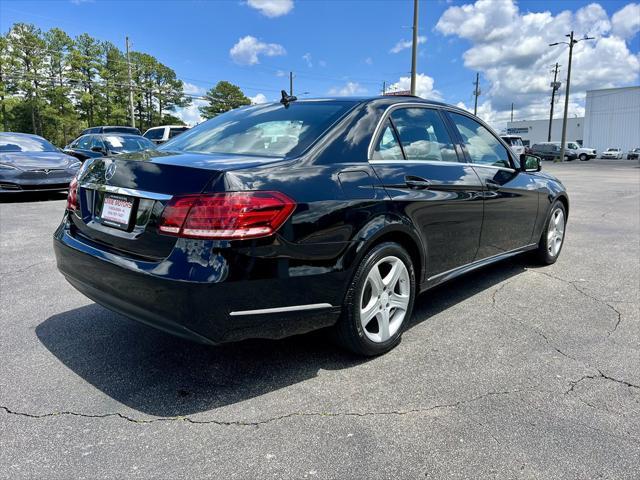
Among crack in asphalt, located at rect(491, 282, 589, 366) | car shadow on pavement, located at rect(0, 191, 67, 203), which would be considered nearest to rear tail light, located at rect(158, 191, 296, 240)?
crack in asphalt, located at rect(491, 282, 589, 366)

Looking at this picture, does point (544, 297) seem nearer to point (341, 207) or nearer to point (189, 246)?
point (341, 207)

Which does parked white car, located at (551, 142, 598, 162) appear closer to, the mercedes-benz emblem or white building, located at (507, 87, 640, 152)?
white building, located at (507, 87, 640, 152)

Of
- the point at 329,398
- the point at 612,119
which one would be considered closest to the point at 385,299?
the point at 329,398

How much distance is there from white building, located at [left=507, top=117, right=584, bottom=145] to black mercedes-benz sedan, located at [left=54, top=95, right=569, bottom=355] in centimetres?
8183

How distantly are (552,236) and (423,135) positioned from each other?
270 centimetres

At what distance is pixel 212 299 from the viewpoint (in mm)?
2279

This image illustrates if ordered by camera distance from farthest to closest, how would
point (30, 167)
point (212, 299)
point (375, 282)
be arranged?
1. point (30, 167)
2. point (375, 282)
3. point (212, 299)

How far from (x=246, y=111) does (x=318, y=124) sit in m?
0.91

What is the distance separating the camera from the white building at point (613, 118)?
202 ft

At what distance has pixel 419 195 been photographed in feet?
10.5

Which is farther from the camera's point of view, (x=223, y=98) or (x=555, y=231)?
(x=223, y=98)

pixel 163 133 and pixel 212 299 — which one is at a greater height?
pixel 163 133

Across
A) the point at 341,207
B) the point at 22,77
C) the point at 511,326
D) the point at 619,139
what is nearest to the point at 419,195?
the point at 341,207

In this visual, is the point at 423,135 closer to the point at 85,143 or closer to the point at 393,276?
the point at 393,276
